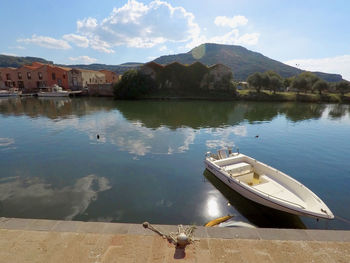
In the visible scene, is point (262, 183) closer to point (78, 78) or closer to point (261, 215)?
point (261, 215)

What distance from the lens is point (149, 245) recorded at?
5.95m

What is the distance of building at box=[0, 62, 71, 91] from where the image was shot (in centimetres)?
8749

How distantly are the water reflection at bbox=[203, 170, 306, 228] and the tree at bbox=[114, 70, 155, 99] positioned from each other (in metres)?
66.4

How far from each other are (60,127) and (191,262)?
30.0 metres

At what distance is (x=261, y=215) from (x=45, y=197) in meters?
12.4

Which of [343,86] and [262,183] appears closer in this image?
[262,183]

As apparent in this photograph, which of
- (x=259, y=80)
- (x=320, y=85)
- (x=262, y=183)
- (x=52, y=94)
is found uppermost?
(x=259, y=80)

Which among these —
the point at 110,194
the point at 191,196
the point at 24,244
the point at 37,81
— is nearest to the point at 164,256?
the point at 24,244

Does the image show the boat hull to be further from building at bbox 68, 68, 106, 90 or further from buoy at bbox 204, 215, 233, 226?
buoy at bbox 204, 215, 233, 226

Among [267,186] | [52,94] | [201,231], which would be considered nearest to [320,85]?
[267,186]

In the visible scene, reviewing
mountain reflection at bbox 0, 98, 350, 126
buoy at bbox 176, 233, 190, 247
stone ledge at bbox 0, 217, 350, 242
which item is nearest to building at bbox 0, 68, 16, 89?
mountain reflection at bbox 0, 98, 350, 126

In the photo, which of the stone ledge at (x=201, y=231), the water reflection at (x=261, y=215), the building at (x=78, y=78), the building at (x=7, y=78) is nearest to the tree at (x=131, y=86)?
the building at (x=78, y=78)

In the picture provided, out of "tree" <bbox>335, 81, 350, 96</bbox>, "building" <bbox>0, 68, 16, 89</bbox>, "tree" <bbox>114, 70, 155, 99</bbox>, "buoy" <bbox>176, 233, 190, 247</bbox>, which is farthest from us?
"building" <bbox>0, 68, 16, 89</bbox>

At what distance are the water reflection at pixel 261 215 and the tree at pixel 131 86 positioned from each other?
66.4 m
